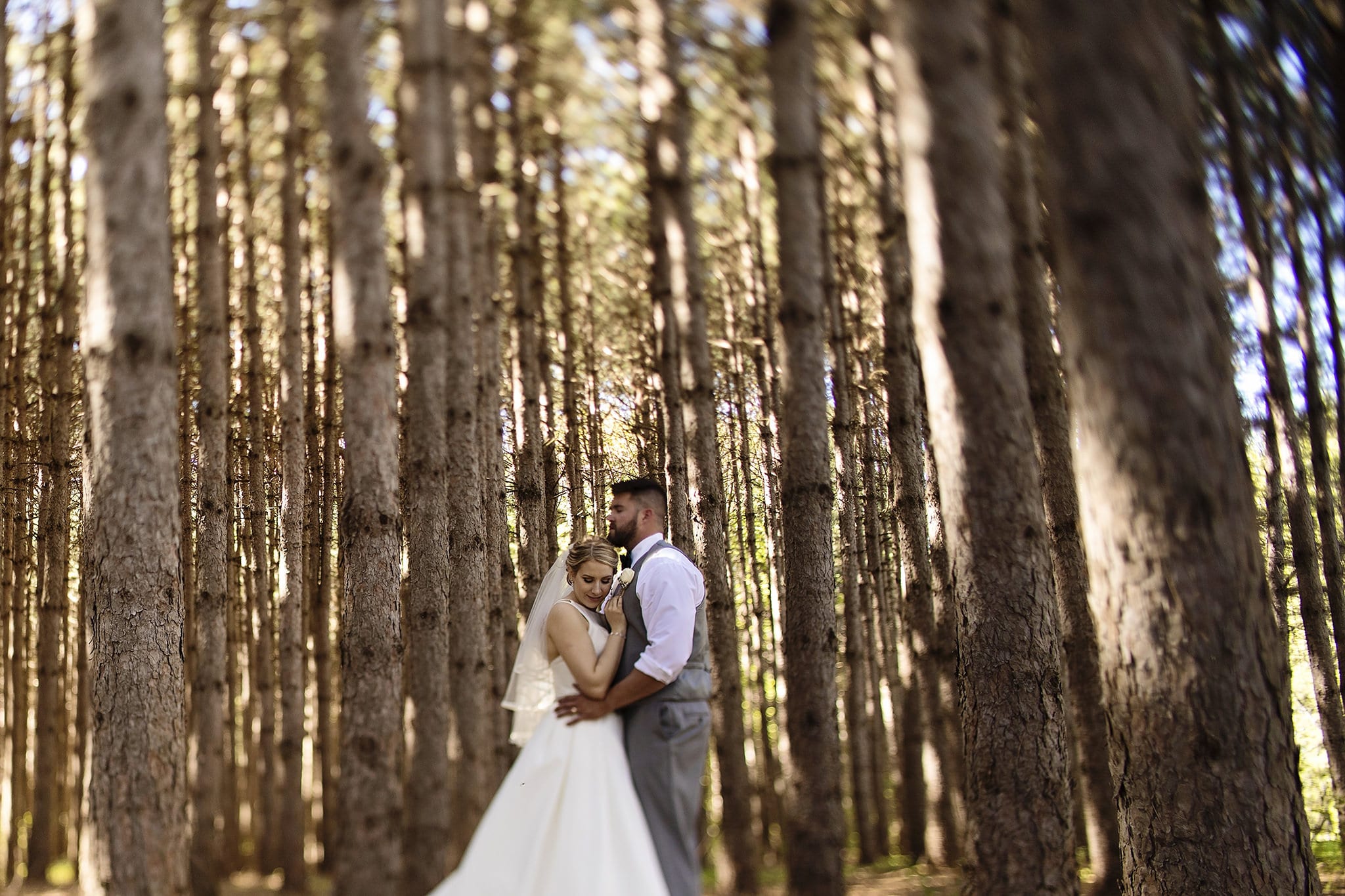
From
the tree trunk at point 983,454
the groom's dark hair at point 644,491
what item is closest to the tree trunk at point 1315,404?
the tree trunk at point 983,454

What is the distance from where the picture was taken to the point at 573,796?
4371mm

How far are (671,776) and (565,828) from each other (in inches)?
18.3

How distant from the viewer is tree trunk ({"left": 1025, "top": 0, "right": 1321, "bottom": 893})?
295 cm

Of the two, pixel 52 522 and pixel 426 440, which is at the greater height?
pixel 52 522

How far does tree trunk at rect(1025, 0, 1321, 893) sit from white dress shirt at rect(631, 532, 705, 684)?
1813mm

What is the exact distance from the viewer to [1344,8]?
12.7 feet

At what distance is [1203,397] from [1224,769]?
3.40ft

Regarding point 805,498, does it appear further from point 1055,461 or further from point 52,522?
point 52,522

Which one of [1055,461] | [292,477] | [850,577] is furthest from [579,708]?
[850,577]

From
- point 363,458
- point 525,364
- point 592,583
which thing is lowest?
point 592,583

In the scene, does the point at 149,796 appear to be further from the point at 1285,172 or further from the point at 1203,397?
the point at 1285,172

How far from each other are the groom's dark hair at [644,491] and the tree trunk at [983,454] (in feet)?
5.14

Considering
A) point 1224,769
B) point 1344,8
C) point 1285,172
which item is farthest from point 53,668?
point 1285,172

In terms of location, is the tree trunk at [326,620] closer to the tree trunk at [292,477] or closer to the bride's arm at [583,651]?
the tree trunk at [292,477]
